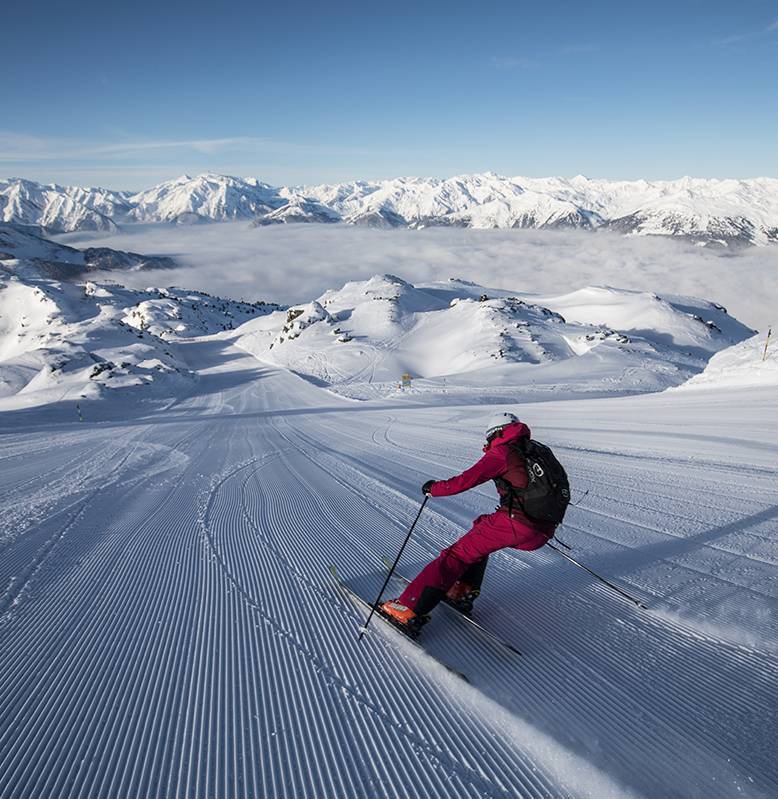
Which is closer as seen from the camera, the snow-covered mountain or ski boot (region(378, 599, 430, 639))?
ski boot (region(378, 599, 430, 639))

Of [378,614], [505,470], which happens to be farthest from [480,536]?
[378,614]

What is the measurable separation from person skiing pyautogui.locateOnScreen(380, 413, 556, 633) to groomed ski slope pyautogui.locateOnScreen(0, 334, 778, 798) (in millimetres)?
271

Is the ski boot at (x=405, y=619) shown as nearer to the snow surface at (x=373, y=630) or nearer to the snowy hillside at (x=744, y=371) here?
the snow surface at (x=373, y=630)

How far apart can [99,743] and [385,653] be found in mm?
1926

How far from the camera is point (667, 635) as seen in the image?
3.73 meters

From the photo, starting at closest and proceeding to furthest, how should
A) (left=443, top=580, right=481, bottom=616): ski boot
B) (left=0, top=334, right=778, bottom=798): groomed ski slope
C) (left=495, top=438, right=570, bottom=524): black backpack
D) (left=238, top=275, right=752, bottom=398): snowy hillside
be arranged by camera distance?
1. (left=0, top=334, right=778, bottom=798): groomed ski slope
2. (left=495, top=438, right=570, bottom=524): black backpack
3. (left=443, top=580, right=481, bottom=616): ski boot
4. (left=238, top=275, right=752, bottom=398): snowy hillside

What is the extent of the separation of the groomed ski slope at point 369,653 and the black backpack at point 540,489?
104cm

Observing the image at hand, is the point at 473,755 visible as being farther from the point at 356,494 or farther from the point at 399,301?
the point at 399,301

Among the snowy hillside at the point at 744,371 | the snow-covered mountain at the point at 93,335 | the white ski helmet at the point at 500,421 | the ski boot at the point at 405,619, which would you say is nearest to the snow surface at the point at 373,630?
the ski boot at the point at 405,619

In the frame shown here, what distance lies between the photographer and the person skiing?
375cm

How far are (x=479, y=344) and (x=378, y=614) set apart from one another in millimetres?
51736

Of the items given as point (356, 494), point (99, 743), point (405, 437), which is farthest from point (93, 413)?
point (99, 743)

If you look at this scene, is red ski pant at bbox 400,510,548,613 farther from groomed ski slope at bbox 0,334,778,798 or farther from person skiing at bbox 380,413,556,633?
groomed ski slope at bbox 0,334,778,798

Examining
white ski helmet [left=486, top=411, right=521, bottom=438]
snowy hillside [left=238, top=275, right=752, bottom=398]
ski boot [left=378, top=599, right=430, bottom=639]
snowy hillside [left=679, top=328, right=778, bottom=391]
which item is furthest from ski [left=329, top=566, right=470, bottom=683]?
snowy hillside [left=238, top=275, right=752, bottom=398]
